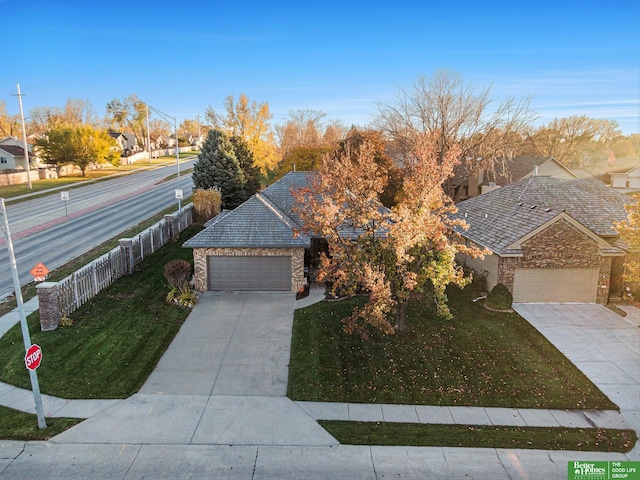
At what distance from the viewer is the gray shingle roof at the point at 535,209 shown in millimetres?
20891

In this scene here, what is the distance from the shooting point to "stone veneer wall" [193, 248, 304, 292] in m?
21.2

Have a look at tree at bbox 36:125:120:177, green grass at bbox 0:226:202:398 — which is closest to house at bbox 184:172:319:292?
green grass at bbox 0:226:202:398

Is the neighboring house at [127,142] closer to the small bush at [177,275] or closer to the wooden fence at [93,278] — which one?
the wooden fence at [93,278]

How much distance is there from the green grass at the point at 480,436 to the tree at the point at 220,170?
32.4m

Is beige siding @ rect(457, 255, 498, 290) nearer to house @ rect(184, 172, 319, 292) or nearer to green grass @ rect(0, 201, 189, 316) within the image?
house @ rect(184, 172, 319, 292)

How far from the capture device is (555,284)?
66.5ft

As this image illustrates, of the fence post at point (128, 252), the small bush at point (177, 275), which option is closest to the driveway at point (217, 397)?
the small bush at point (177, 275)

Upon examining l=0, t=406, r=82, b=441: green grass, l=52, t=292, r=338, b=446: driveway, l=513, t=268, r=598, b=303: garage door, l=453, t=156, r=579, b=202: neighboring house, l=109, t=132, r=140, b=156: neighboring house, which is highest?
l=109, t=132, r=140, b=156: neighboring house

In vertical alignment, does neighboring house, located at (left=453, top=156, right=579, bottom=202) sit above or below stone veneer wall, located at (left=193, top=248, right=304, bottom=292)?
above

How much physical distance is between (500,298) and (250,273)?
1164 centimetres

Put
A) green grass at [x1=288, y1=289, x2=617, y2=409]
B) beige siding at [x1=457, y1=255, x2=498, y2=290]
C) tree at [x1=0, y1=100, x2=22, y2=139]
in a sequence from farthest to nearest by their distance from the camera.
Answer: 1. tree at [x1=0, y1=100, x2=22, y2=139]
2. beige siding at [x1=457, y1=255, x2=498, y2=290]
3. green grass at [x1=288, y1=289, x2=617, y2=409]

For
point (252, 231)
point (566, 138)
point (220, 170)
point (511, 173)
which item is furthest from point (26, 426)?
point (566, 138)

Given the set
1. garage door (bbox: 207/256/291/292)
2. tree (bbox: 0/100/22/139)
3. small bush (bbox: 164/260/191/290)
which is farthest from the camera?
tree (bbox: 0/100/22/139)

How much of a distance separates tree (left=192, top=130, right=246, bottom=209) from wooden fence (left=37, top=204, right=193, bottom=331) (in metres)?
11.6
